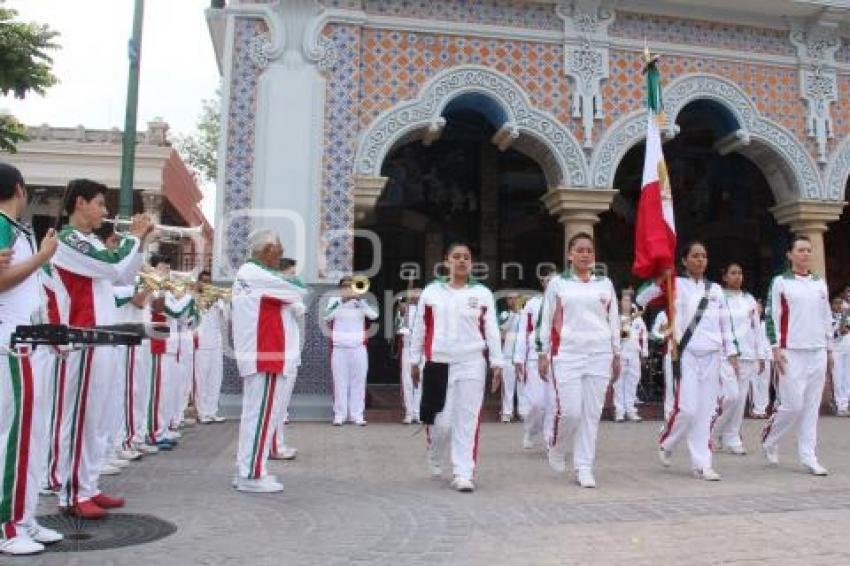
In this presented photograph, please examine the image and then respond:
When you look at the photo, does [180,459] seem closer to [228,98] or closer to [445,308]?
[445,308]

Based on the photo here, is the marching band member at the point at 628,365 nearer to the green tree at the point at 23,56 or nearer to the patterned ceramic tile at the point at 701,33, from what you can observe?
the patterned ceramic tile at the point at 701,33

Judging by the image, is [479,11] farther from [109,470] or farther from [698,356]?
[109,470]

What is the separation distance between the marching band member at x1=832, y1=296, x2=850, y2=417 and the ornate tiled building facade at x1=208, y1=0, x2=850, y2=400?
A: 1.52 meters

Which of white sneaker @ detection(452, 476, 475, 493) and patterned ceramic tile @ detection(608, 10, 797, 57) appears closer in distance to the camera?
white sneaker @ detection(452, 476, 475, 493)

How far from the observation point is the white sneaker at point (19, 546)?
383 cm

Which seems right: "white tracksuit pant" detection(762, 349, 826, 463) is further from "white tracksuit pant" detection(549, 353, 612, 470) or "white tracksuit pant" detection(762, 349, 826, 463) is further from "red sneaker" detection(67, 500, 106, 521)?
"red sneaker" detection(67, 500, 106, 521)

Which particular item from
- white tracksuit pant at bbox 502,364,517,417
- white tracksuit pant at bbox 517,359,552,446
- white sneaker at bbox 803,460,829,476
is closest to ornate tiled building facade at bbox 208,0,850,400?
white tracksuit pant at bbox 502,364,517,417

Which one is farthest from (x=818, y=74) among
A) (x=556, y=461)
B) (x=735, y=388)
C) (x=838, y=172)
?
(x=556, y=461)

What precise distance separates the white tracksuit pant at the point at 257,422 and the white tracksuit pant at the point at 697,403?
3.14 m

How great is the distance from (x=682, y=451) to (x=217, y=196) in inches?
248

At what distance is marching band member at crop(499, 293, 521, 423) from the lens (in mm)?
10457

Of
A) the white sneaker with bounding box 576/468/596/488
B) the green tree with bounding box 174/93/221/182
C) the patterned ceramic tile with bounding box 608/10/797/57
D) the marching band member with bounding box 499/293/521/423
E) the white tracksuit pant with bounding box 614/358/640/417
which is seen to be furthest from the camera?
the green tree with bounding box 174/93/221/182

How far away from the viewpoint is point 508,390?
35.0 ft

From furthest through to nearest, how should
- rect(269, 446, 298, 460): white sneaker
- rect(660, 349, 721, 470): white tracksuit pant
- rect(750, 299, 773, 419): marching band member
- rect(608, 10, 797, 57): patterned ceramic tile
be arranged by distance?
rect(608, 10, 797, 57): patterned ceramic tile, rect(750, 299, 773, 419): marching band member, rect(269, 446, 298, 460): white sneaker, rect(660, 349, 721, 470): white tracksuit pant
